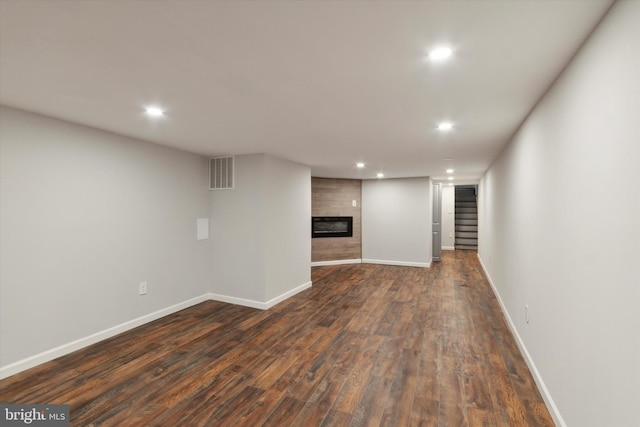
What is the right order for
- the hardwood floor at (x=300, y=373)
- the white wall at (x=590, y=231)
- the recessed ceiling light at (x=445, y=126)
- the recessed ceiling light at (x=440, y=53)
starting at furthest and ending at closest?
the recessed ceiling light at (x=445, y=126) < the hardwood floor at (x=300, y=373) < the recessed ceiling light at (x=440, y=53) < the white wall at (x=590, y=231)

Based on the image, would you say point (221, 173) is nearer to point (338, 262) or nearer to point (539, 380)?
point (338, 262)

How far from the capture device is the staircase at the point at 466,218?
1090cm

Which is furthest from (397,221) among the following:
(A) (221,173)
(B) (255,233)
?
(A) (221,173)

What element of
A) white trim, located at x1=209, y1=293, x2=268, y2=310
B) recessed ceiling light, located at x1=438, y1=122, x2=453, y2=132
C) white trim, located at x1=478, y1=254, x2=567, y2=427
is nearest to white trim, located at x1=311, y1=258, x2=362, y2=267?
white trim, located at x1=209, y1=293, x2=268, y2=310

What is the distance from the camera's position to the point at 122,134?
3.43 metres

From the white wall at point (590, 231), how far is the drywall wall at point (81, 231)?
403cm

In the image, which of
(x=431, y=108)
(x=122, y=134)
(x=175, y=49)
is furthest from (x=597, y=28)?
(x=122, y=134)

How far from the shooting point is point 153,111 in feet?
8.48

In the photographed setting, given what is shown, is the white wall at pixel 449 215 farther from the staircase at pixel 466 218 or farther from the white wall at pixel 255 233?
the white wall at pixel 255 233

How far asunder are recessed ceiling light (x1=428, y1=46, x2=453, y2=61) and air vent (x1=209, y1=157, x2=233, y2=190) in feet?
11.6

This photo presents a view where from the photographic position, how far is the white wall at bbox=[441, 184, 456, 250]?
10.5m

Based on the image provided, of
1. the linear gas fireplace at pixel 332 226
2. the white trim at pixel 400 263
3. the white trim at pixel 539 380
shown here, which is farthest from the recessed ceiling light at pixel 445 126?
the white trim at pixel 400 263

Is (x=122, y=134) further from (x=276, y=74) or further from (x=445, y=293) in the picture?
(x=445, y=293)

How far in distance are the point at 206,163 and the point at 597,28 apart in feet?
14.8
